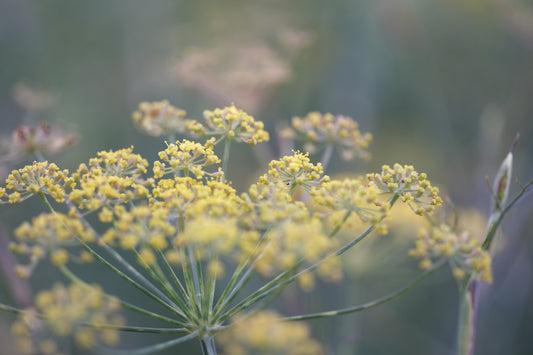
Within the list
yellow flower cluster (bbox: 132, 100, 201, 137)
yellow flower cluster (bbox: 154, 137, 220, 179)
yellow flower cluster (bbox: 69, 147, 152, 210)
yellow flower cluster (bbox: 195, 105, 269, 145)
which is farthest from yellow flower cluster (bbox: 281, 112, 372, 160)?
yellow flower cluster (bbox: 69, 147, 152, 210)

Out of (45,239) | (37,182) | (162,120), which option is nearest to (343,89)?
(162,120)

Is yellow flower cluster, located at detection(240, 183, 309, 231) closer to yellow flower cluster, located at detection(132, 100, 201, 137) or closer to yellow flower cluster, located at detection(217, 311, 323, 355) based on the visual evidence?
yellow flower cluster, located at detection(217, 311, 323, 355)

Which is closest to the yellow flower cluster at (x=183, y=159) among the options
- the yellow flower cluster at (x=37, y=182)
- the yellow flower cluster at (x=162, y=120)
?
the yellow flower cluster at (x=37, y=182)

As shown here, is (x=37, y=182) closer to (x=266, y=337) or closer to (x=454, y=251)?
(x=266, y=337)

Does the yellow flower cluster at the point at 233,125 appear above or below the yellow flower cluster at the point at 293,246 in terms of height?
above

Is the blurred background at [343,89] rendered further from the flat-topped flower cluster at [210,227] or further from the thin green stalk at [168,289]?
the thin green stalk at [168,289]

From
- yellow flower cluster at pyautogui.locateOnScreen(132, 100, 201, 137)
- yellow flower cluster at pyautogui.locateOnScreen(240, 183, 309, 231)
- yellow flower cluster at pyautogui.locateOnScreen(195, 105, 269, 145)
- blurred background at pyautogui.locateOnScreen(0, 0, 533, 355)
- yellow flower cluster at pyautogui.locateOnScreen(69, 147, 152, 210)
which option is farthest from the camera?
blurred background at pyautogui.locateOnScreen(0, 0, 533, 355)
